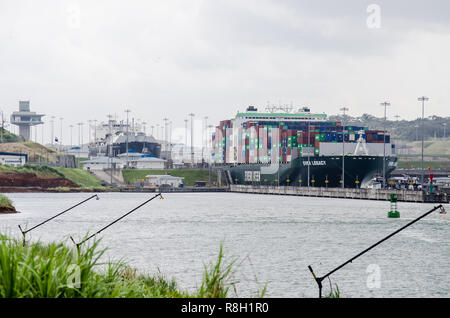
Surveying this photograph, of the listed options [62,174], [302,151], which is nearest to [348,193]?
[302,151]

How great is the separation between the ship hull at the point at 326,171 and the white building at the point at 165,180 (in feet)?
109

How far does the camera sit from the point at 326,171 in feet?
454

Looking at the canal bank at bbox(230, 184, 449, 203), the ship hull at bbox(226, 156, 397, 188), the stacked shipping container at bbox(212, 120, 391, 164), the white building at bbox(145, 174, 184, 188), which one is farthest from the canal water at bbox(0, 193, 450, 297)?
the white building at bbox(145, 174, 184, 188)

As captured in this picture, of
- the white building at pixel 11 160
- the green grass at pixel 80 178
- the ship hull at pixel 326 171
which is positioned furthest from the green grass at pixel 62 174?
the ship hull at pixel 326 171

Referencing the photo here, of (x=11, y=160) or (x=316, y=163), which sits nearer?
(x=316, y=163)

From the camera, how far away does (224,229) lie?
199 ft

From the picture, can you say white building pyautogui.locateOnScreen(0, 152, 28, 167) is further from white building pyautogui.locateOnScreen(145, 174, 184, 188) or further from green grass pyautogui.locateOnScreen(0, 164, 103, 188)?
white building pyautogui.locateOnScreen(145, 174, 184, 188)

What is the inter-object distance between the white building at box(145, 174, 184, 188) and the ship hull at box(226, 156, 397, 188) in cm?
3320

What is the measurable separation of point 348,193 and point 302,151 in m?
22.2

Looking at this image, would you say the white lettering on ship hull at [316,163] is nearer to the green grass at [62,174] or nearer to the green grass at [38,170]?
the green grass at [62,174]

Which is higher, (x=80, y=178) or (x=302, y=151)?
(x=302, y=151)

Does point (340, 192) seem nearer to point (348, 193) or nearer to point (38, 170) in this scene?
point (348, 193)

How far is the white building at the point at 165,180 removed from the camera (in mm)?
191875
